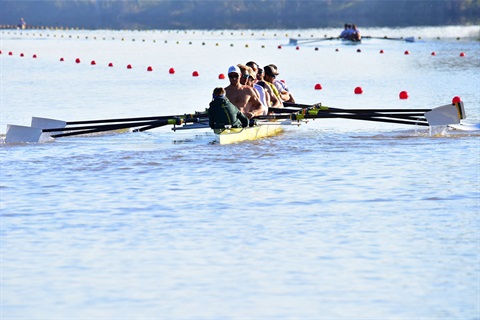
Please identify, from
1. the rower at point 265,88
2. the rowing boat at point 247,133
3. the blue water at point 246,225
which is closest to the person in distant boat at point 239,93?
the rowing boat at point 247,133

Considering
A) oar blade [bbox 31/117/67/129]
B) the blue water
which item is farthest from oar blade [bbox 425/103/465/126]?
oar blade [bbox 31/117/67/129]

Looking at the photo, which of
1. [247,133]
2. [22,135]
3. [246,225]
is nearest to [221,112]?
[247,133]

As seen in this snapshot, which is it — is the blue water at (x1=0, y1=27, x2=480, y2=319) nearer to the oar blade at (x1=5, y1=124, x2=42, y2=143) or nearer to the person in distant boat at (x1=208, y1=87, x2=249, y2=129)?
the oar blade at (x1=5, y1=124, x2=42, y2=143)

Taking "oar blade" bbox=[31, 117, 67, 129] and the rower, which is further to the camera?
the rower

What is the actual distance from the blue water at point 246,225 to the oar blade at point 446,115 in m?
0.27

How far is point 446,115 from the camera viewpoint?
2016cm

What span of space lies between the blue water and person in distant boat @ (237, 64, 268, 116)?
2.73ft

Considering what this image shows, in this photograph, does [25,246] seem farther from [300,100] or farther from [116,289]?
[300,100]

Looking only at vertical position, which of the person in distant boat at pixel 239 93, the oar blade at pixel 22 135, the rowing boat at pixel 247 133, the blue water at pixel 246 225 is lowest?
the blue water at pixel 246 225

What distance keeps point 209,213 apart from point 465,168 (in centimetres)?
488

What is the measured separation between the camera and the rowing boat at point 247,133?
18266 millimetres

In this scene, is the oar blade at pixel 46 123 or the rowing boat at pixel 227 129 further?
the oar blade at pixel 46 123

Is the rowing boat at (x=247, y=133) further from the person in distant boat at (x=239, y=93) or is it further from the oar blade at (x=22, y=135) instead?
the oar blade at (x=22, y=135)

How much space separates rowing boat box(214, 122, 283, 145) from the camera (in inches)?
719
